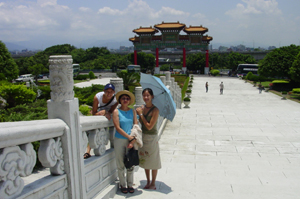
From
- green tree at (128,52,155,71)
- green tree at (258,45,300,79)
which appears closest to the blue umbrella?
green tree at (258,45,300,79)

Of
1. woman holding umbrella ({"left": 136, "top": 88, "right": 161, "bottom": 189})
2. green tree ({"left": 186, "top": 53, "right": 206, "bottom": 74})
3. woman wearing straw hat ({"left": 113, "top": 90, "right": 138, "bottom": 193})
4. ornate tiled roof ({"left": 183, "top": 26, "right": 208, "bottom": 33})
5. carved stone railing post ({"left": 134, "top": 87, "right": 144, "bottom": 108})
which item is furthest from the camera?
green tree ({"left": 186, "top": 53, "right": 206, "bottom": 74})

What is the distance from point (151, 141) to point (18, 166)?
2647mm

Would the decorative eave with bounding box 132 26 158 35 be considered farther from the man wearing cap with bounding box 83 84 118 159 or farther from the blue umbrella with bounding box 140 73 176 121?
the man wearing cap with bounding box 83 84 118 159

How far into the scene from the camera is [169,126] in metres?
11.1

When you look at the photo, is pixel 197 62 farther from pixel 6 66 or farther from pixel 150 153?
pixel 150 153

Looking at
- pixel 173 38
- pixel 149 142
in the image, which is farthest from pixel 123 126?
pixel 173 38

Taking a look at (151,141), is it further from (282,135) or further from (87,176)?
(282,135)

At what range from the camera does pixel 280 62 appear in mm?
35719

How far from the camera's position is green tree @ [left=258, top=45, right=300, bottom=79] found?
3534cm

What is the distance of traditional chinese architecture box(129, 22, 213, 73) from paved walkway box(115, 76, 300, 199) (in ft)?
164

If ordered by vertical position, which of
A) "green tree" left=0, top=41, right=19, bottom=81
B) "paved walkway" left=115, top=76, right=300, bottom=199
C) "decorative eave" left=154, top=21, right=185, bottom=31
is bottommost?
"paved walkway" left=115, top=76, right=300, bottom=199

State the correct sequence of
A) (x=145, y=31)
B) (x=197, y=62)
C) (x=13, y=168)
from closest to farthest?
(x=13, y=168), (x=145, y=31), (x=197, y=62)

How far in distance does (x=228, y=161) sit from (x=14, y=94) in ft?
43.7

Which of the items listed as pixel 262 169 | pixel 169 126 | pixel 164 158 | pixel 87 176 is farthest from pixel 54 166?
pixel 169 126
